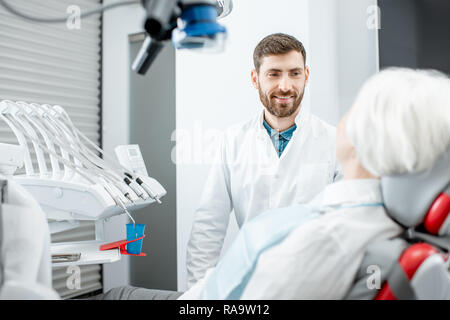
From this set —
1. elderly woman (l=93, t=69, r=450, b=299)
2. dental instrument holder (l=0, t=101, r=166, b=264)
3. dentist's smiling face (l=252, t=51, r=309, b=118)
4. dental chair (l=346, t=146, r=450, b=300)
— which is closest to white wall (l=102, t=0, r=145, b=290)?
dental instrument holder (l=0, t=101, r=166, b=264)

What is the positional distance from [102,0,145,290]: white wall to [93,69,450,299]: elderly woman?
2.34 meters

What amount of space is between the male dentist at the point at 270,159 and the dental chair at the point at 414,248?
2.70 feet

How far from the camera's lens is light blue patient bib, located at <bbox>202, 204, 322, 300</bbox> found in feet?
2.49

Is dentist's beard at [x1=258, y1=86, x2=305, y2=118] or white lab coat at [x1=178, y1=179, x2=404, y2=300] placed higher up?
dentist's beard at [x1=258, y1=86, x2=305, y2=118]

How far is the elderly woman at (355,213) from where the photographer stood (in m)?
0.68

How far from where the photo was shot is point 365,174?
80 cm

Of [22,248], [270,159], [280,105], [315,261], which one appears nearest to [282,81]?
[280,105]

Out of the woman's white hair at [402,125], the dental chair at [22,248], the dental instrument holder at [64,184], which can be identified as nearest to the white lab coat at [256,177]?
the dental instrument holder at [64,184]

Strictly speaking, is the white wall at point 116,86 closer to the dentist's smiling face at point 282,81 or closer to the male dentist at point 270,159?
the male dentist at point 270,159

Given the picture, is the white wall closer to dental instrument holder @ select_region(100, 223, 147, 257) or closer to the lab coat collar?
dental instrument holder @ select_region(100, 223, 147, 257)

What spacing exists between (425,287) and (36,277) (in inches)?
28.7

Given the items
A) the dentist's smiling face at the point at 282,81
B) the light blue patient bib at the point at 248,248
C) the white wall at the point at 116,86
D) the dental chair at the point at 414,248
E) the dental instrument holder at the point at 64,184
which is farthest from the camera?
Answer: the white wall at the point at 116,86
